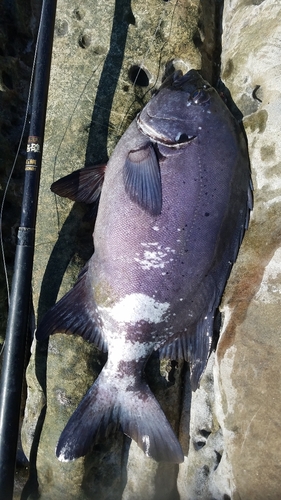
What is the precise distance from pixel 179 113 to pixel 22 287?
1.48 meters

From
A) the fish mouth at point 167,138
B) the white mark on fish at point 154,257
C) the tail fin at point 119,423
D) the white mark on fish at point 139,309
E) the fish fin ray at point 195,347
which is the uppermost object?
the fish mouth at point 167,138

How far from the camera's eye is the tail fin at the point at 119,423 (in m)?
2.69

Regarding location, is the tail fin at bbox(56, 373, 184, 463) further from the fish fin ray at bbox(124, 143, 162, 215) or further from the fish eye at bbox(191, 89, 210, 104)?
the fish eye at bbox(191, 89, 210, 104)

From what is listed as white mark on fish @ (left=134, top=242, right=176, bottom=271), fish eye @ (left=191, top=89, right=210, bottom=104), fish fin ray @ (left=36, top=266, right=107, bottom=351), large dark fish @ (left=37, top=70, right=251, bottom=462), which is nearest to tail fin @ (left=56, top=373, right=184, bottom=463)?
large dark fish @ (left=37, top=70, right=251, bottom=462)

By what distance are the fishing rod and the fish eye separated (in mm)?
987

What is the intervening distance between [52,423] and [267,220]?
197 centimetres

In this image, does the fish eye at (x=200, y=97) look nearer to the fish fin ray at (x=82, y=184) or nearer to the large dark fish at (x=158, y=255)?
the large dark fish at (x=158, y=255)

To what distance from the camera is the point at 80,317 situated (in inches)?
115

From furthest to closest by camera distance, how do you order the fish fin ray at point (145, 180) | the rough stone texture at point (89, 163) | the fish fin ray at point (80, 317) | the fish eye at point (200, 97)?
the rough stone texture at point (89, 163) → the fish fin ray at point (80, 317) → the fish eye at point (200, 97) → the fish fin ray at point (145, 180)

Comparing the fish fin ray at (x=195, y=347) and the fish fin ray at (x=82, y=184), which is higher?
the fish fin ray at (x=82, y=184)

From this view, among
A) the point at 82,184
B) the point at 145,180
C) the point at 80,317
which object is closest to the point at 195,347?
the point at 80,317

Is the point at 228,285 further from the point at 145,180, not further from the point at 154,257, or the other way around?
the point at 145,180

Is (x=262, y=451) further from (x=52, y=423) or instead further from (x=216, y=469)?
(x=52, y=423)

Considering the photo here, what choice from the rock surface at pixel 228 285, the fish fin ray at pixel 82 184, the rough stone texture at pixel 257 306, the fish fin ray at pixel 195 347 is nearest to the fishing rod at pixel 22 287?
the fish fin ray at pixel 82 184
